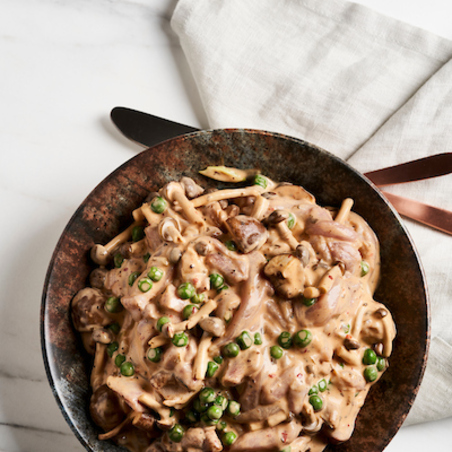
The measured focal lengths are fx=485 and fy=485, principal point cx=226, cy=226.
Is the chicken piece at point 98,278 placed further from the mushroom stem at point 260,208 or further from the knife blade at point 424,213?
the knife blade at point 424,213

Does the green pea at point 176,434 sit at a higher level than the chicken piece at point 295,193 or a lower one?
lower

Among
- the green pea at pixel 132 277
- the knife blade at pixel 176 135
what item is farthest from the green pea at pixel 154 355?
the knife blade at pixel 176 135

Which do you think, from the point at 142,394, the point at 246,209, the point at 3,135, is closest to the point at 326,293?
the point at 246,209

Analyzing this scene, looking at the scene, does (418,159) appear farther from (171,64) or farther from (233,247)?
(171,64)

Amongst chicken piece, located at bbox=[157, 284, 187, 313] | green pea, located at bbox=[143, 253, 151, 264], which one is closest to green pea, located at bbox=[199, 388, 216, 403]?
chicken piece, located at bbox=[157, 284, 187, 313]

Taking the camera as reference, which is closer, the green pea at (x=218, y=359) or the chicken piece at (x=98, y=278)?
the green pea at (x=218, y=359)

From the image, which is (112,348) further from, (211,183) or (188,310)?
(211,183)

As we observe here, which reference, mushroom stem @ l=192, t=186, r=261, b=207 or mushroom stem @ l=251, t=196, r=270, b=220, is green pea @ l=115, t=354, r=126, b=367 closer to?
mushroom stem @ l=192, t=186, r=261, b=207
